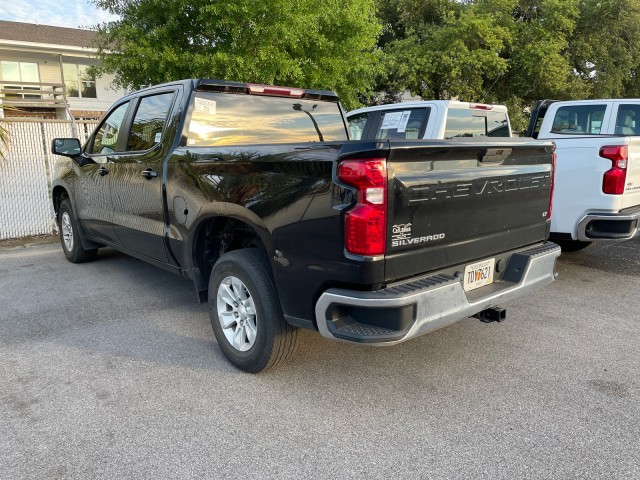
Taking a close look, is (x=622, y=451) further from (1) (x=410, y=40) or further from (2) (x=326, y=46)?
(1) (x=410, y=40)

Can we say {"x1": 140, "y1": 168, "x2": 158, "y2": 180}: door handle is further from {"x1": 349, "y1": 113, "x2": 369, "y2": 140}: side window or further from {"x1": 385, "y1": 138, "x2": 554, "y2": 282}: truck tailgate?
{"x1": 349, "y1": 113, "x2": 369, "y2": 140}: side window

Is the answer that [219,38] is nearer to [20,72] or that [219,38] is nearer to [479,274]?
[479,274]

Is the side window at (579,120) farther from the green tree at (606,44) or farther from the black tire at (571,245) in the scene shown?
the green tree at (606,44)

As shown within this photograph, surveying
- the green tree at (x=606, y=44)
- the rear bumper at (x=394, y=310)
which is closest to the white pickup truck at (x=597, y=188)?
the rear bumper at (x=394, y=310)

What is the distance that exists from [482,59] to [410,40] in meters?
2.36

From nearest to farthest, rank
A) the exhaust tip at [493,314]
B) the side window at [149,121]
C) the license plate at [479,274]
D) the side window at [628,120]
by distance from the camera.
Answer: the license plate at [479,274]
the exhaust tip at [493,314]
the side window at [149,121]
the side window at [628,120]

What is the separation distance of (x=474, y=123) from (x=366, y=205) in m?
4.73

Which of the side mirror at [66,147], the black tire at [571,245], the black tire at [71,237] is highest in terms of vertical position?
the side mirror at [66,147]

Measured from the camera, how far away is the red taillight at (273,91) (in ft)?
14.5

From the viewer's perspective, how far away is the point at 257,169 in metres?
3.17

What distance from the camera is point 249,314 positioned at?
11.3 feet

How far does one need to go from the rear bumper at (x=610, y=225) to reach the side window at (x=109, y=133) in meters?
4.83

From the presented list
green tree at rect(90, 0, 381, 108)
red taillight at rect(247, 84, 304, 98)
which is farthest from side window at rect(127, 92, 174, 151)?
green tree at rect(90, 0, 381, 108)

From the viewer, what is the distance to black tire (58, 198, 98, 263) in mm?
6207
